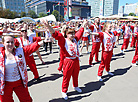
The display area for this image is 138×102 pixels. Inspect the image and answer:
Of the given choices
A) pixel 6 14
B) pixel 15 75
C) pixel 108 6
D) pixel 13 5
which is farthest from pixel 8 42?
pixel 108 6

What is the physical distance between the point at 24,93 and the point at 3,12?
53464 millimetres

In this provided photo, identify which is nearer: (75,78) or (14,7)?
(75,78)

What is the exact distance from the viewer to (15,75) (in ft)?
7.11

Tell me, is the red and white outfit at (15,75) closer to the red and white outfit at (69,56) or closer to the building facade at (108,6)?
the red and white outfit at (69,56)

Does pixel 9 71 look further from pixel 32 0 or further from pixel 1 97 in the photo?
pixel 32 0

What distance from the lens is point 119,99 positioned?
3.14m

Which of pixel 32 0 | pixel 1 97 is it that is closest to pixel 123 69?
pixel 1 97

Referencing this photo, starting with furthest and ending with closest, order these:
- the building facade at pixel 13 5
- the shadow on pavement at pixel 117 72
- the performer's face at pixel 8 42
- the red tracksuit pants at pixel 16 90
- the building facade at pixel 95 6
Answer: the building facade at pixel 95 6, the building facade at pixel 13 5, the shadow on pavement at pixel 117 72, the red tracksuit pants at pixel 16 90, the performer's face at pixel 8 42

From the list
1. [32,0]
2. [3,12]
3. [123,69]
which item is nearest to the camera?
[123,69]

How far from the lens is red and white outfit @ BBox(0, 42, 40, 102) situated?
2.09 metres

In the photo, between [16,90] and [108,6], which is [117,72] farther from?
[108,6]

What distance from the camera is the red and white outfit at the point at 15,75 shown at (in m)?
2.09

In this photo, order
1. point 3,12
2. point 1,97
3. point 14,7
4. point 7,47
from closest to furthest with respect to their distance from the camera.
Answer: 1. point 7,47
2. point 1,97
3. point 3,12
4. point 14,7

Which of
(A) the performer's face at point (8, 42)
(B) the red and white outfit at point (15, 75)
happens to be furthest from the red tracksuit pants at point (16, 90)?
(A) the performer's face at point (8, 42)
